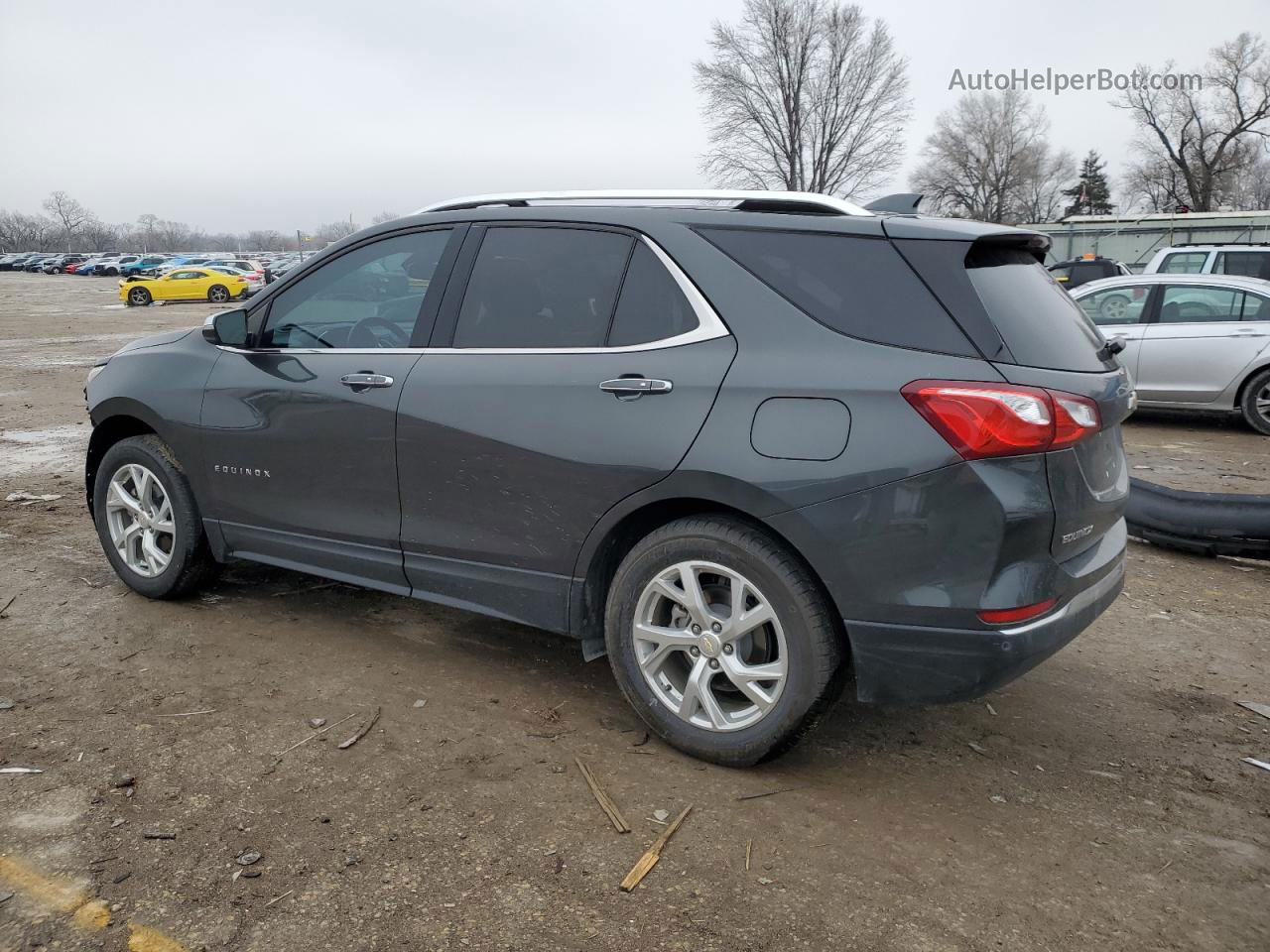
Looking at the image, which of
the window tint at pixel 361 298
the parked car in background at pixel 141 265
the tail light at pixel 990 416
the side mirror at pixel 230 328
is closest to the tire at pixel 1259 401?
the tail light at pixel 990 416

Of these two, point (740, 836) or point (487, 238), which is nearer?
point (740, 836)

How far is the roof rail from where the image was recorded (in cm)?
331

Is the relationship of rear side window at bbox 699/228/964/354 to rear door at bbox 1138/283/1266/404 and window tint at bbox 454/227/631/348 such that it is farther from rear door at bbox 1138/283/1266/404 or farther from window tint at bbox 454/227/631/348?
rear door at bbox 1138/283/1266/404

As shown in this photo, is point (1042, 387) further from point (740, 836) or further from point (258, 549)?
point (258, 549)

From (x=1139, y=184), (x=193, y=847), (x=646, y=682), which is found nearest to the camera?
(x=193, y=847)

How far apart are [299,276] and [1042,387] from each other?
303 centimetres

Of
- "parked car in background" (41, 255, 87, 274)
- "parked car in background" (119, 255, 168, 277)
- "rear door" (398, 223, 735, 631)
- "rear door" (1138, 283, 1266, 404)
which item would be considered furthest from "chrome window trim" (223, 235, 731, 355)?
"parked car in background" (41, 255, 87, 274)

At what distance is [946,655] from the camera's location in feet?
9.33

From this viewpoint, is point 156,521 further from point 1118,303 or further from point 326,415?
point 1118,303

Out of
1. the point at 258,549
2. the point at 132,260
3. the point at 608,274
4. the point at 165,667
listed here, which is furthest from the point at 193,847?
the point at 132,260

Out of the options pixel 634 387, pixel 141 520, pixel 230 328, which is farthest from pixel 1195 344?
pixel 141 520

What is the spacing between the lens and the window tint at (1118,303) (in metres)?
10.7

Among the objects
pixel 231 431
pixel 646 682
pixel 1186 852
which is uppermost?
pixel 231 431

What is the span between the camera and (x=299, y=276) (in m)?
4.32
